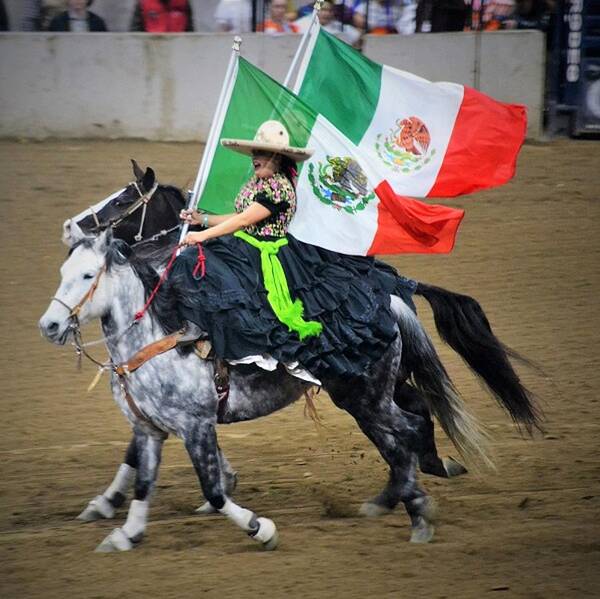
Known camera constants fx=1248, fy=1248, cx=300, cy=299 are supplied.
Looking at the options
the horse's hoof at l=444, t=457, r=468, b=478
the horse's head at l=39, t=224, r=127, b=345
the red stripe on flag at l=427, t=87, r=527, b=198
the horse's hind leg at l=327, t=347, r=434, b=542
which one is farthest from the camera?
the horse's hoof at l=444, t=457, r=468, b=478

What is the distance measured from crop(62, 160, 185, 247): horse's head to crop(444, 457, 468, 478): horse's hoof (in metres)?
2.25

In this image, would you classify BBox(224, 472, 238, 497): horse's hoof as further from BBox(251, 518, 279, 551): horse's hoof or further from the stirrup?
the stirrup

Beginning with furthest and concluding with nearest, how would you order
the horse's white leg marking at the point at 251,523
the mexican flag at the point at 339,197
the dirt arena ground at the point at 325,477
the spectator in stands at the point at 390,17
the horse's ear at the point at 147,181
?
the spectator in stands at the point at 390,17
the horse's ear at the point at 147,181
the mexican flag at the point at 339,197
the horse's white leg marking at the point at 251,523
the dirt arena ground at the point at 325,477

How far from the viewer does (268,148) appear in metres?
6.35

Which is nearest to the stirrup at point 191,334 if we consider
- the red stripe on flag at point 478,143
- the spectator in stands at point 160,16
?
the red stripe on flag at point 478,143

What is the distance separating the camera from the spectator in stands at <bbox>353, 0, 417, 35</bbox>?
1499 cm

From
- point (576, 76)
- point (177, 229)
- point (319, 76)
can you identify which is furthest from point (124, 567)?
point (576, 76)

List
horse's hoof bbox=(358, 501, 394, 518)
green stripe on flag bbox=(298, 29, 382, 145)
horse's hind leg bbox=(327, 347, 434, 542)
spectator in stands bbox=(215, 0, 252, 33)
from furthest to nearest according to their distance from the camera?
spectator in stands bbox=(215, 0, 252, 33)
green stripe on flag bbox=(298, 29, 382, 145)
horse's hoof bbox=(358, 501, 394, 518)
horse's hind leg bbox=(327, 347, 434, 542)

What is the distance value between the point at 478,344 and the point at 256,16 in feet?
27.6

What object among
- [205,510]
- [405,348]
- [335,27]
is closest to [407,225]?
[405,348]

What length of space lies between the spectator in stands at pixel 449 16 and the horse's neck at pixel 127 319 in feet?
31.2

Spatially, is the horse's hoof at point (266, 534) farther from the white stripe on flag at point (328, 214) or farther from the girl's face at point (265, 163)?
the girl's face at point (265, 163)

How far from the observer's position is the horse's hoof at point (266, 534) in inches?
248

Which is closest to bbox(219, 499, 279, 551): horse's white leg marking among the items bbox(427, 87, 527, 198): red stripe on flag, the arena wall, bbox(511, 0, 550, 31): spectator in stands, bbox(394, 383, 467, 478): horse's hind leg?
bbox(394, 383, 467, 478): horse's hind leg
